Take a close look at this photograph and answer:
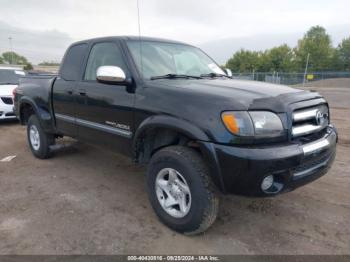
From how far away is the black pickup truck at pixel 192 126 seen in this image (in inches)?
101

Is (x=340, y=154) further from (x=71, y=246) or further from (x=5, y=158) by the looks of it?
(x=5, y=158)

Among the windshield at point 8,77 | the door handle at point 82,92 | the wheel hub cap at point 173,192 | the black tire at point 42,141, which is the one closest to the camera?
the wheel hub cap at point 173,192

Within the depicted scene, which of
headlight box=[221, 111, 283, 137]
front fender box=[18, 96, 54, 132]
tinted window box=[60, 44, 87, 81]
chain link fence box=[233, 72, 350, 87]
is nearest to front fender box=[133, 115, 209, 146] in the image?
headlight box=[221, 111, 283, 137]

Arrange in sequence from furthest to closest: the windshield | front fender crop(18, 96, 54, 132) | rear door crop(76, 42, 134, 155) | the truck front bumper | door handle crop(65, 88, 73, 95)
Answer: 1. the windshield
2. front fender crop(18, 96, 54, 132)
3. door handle crop(65, 88, 73, 95)
4. rear door crop(76, 42, 134, 155)
5. the truck front bumper

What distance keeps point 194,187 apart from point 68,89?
254 centimetres

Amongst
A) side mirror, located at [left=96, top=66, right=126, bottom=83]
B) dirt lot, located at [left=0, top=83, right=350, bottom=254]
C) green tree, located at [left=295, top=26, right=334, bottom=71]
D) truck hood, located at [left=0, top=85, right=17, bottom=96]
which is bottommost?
dirt lot, located at [left=0, top=83, right=350, bottom=254]

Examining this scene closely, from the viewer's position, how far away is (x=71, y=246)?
2826 mm

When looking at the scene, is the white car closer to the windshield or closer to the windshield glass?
the windshield

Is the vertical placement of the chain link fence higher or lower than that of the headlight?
lower

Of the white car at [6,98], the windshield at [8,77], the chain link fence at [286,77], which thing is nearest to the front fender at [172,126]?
the white car at [6,98]

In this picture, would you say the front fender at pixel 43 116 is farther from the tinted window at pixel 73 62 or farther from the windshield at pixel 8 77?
the windshield at pixel 8 77

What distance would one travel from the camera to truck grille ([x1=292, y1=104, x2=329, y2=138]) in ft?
9.13

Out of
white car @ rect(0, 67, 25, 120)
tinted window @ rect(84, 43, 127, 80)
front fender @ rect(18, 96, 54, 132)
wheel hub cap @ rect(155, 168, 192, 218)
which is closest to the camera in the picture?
wheel hub cap @ rect(155, 168, 192, 218)

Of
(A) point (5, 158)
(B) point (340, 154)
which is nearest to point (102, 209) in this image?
(A) point (5, 158)
